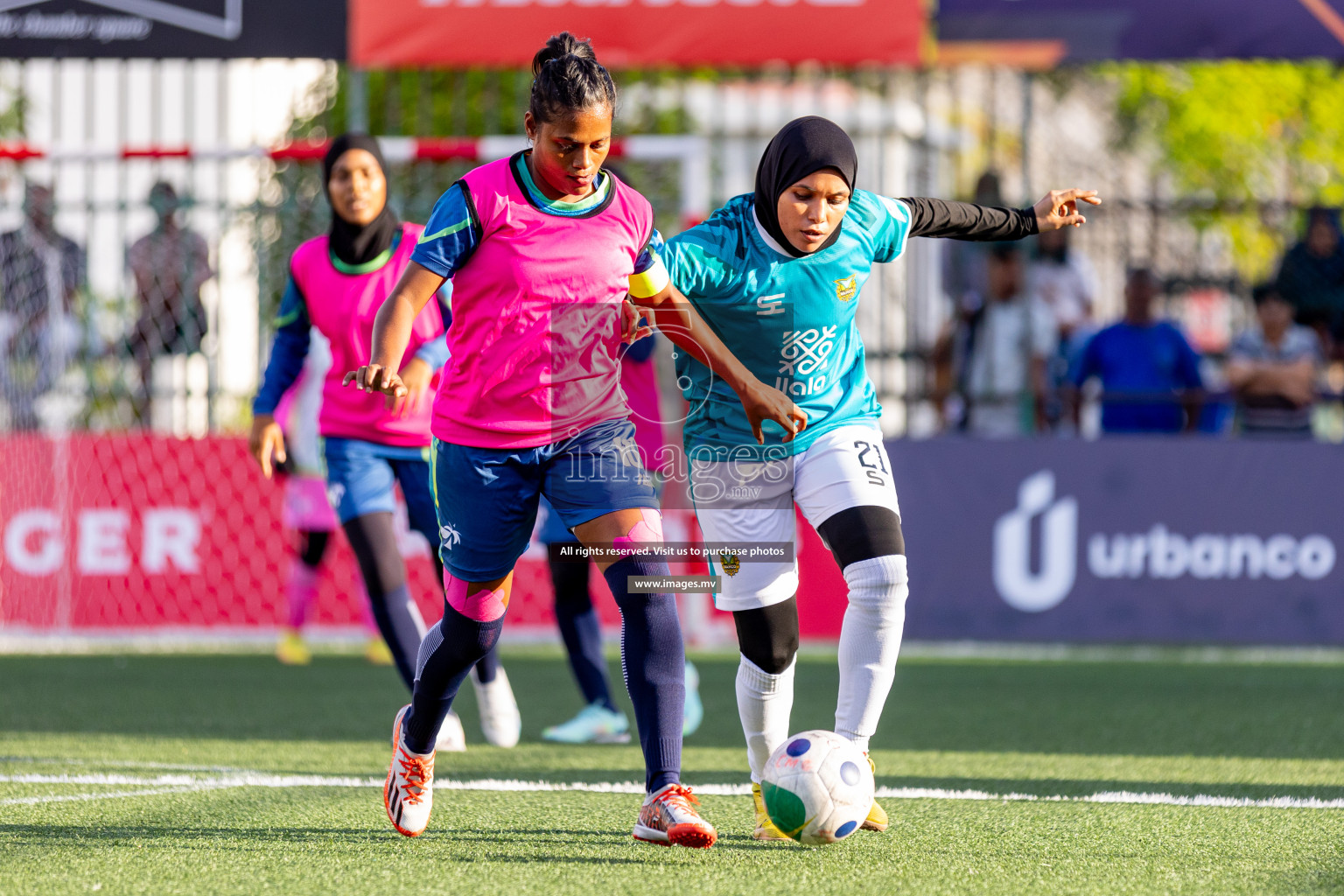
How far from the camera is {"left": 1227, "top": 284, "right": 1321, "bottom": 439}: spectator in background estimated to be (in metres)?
9.82

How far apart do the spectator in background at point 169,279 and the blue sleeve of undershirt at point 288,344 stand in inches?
167

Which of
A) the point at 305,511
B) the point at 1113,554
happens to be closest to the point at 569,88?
the point at 305,511

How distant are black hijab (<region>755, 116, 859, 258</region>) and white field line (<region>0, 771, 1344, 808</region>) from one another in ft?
5.61

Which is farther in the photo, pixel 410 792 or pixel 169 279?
pixel 169 279

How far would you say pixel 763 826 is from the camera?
4184mm

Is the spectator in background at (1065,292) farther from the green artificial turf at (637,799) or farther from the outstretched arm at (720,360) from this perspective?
the outstretched arm at (720,360)

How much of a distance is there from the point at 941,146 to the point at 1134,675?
459 centimetres

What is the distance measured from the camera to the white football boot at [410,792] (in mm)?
4102

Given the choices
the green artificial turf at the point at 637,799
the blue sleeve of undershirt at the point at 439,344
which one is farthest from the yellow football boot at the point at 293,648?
the blue sleeve of undershirt at the point at 439,344

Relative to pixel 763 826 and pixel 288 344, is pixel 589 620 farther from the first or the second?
pixel 763 826

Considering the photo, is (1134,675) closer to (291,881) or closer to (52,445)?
(291,881)

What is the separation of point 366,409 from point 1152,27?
590cm

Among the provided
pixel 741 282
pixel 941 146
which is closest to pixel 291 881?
pixel 741 282

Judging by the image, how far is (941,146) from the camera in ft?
37.8
